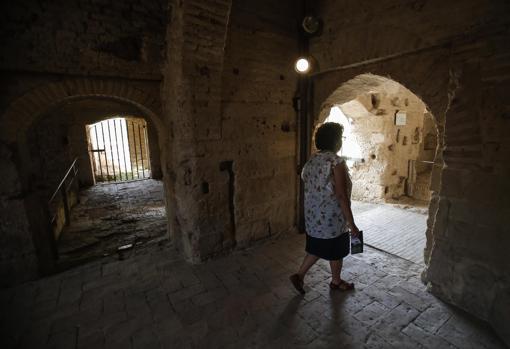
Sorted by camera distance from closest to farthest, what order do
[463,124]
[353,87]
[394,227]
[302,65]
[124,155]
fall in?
[463,124], [302,65], [353,87], [394,227], [124,155]

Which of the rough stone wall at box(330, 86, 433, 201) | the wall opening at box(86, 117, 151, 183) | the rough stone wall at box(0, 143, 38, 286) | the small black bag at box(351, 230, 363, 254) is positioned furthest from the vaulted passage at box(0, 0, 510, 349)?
the wall opening at box(86, 117, 151, 183)

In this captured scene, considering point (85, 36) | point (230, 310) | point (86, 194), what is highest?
point (85, 36)

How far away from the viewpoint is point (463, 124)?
2553 mm

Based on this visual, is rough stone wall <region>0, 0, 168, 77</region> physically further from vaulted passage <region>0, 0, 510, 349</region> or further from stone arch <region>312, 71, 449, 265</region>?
stone arch <region>312, 71, 449, 265</region>

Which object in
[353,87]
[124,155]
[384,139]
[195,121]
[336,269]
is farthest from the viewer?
[124,155]

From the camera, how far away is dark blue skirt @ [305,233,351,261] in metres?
2.81

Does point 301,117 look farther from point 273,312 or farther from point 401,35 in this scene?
point 273,312

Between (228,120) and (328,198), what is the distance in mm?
1934

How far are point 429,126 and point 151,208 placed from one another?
364 inches

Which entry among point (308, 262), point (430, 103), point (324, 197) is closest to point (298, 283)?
point (308, 262)

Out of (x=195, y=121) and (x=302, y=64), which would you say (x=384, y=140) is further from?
(x=195, y=121)

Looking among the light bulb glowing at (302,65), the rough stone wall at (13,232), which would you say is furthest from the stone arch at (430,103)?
the rough stone wall at (13,232)

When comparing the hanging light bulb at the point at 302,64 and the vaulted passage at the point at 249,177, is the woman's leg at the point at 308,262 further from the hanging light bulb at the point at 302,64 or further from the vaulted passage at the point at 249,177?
the hanging light bulb at the point at 302,64

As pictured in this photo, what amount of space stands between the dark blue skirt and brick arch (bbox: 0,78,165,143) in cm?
306
